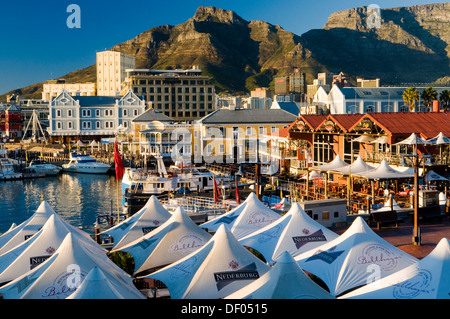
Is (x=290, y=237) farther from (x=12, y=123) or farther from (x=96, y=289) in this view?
(x=12, y=123)

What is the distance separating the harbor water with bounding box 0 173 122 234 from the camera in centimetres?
5506

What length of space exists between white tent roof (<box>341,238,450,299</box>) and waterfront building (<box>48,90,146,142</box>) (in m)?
107

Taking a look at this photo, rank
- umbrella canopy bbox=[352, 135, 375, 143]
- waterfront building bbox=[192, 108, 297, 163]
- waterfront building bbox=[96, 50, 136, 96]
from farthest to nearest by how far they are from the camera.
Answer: waterfront building bbox=[96, 50, 136, 96]
waterfront building bbox=[192, 108, 297, 163]
umbrella canopy bbox=[352, 135, 375, 143]

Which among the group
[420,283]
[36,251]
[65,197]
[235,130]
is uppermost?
[235,130]

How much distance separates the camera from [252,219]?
89.2 ft

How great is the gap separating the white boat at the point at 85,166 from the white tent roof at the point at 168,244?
67317mm

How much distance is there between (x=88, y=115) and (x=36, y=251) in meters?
101

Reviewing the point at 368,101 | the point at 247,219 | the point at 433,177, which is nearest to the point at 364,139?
the point at 433,177

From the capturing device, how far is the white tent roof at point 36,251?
71.5 feet

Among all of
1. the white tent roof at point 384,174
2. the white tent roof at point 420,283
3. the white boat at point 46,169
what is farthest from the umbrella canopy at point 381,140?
the white boat at point 46,169

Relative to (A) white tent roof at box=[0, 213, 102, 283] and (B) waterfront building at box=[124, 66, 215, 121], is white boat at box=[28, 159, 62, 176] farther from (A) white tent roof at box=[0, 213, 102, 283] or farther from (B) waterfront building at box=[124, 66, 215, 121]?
(A) white tent roof at box=[0, 213, 102, 283]

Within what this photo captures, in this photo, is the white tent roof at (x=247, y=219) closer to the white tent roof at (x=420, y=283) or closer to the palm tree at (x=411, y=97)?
the white tent roof at (x=420, y=283)

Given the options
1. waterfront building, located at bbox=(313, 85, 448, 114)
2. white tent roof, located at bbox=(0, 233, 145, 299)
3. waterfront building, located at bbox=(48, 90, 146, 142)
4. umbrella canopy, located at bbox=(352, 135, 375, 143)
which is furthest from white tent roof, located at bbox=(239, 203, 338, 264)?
waterfront building, located at bbox=(48, 90, 146, 142)
